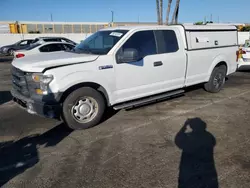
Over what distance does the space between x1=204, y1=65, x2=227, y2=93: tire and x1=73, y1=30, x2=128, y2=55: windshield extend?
3305 millimetres

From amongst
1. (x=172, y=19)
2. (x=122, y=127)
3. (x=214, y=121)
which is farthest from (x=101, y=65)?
(x=172, y=19)

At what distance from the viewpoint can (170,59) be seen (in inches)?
207

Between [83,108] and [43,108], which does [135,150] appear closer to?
[83,108]

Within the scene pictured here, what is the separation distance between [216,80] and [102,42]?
12.6 ft

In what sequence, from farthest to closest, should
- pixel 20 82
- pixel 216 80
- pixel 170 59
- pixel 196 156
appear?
pixel 216 80 → pixel 170 59 → pixel 20 82 → pixel 196 156

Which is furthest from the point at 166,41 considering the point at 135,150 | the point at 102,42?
the point at 135,150

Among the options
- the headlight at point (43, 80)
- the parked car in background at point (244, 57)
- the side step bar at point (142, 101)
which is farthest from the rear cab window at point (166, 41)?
the parked car in background at point (244, 57)

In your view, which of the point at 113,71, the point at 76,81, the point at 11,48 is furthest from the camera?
the point at 11,48

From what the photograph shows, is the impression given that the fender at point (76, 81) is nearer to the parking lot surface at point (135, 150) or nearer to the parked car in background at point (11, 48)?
the parking lot surface at point (135, 150)

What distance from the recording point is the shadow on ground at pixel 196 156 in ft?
9.22

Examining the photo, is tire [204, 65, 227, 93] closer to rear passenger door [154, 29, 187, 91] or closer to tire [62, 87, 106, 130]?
rear passenger door [154, 29, 187, 91]

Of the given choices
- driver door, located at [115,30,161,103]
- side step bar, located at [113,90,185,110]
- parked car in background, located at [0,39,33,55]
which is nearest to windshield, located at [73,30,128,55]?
driver door, located at [115,30,161,103]

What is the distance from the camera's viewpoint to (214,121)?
4.75 m

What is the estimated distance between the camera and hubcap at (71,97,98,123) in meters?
4.28
